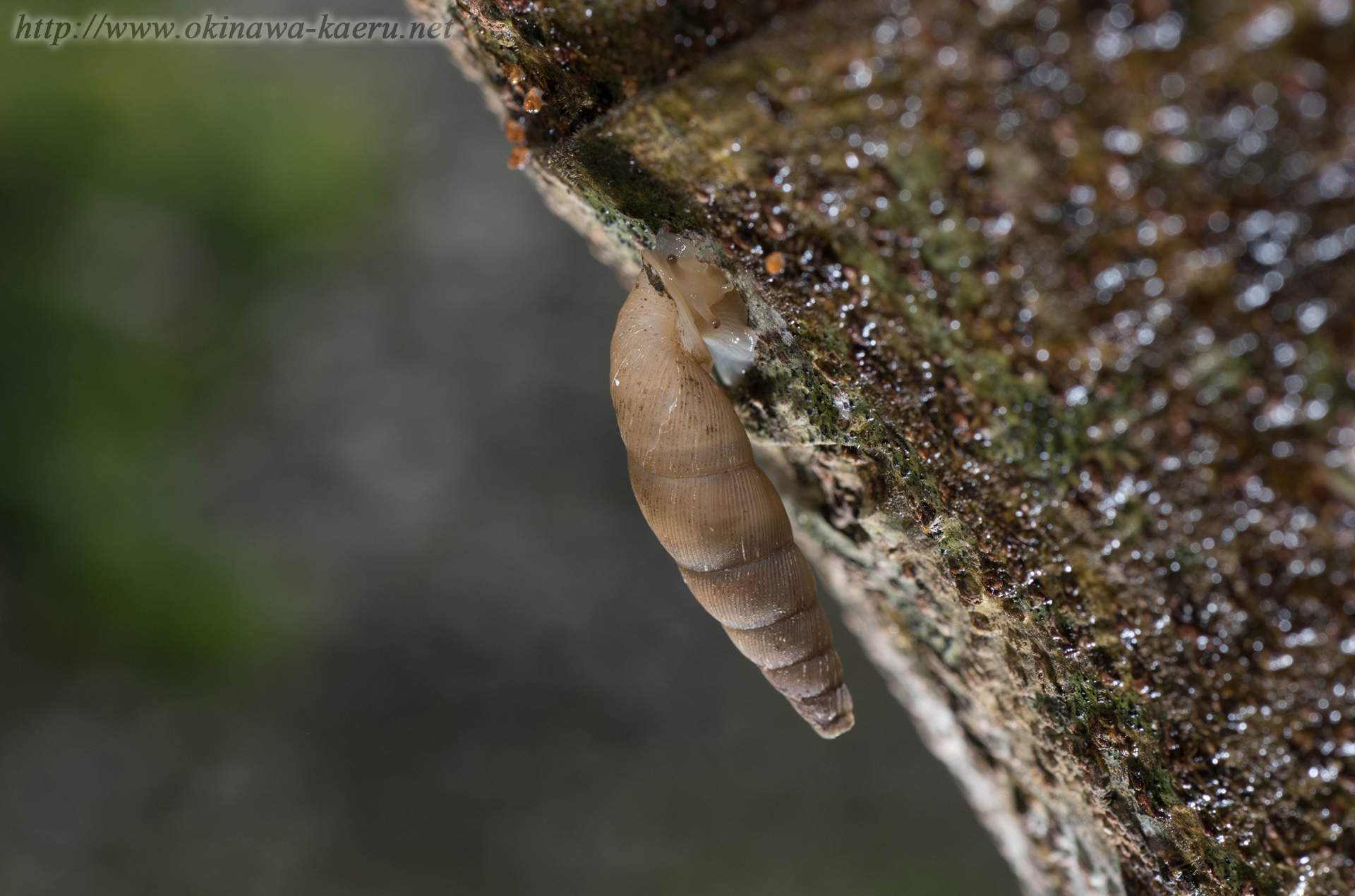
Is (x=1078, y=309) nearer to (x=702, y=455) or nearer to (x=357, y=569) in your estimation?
(x=702, y=455)

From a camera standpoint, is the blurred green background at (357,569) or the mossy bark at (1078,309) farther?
the blurred green background at (357,569)

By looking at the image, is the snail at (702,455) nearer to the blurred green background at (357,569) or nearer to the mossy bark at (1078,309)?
the mossy bark at (1078,309)

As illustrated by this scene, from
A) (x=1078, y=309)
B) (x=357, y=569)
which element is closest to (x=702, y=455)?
(x=1078, y=309)

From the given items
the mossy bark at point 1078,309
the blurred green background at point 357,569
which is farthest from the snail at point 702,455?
the blurred green background at point 357,569

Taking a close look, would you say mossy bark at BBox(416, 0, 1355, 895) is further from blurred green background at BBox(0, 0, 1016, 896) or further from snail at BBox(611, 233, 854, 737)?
blurred green background at BBox(0, 0, 1016, 896)

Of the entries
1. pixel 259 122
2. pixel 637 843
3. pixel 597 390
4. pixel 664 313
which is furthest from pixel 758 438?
pixel 637 843

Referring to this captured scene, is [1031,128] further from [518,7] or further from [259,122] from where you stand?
[259,122]
